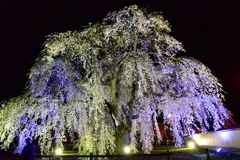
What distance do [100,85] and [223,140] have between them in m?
6.86

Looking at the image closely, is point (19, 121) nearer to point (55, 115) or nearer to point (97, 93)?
point (55, 115)

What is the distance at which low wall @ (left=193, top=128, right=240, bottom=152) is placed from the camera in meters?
8.56

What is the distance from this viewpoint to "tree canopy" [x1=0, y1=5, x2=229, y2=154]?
8625mm

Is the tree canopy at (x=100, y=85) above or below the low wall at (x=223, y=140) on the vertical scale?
above

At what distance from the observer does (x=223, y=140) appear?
10.0 metres

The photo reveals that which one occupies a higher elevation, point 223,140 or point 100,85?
point 100,85

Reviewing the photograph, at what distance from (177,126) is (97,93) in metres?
5.19

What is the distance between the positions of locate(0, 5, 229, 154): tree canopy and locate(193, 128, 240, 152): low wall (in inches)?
27.2

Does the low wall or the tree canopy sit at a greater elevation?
the tree canopy

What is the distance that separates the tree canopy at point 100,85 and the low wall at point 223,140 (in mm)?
691

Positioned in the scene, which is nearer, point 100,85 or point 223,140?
point 100,85

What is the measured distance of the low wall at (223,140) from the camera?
28.1ft

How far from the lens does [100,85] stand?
8727 millimetres

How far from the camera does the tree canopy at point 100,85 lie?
28.3ft
